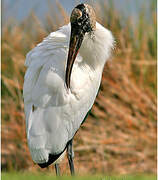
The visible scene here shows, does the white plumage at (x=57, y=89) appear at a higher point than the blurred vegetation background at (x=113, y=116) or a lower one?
higher

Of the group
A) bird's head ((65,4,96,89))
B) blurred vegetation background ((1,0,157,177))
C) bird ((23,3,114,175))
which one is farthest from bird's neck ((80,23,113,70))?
blurred vegetation background ((1,0,157,177))

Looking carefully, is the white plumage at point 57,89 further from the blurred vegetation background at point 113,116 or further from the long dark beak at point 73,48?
the blurred vegetation background at point 113,116

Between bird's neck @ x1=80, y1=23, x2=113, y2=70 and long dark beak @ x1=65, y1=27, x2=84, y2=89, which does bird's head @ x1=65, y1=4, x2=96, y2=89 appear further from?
bird's neck @ x1=80, y1=23, x2=113, y2=70

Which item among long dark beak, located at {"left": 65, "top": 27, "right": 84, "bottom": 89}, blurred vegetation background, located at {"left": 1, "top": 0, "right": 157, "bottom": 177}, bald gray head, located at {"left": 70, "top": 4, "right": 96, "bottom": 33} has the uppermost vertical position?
bald gray head, located at {"left": 70, "top": 4, "right": 96, "bottom": 33}

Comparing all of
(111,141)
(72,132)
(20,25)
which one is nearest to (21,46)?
(20,25)

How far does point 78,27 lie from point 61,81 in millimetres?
426

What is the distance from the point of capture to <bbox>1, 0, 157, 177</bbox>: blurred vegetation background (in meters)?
7.10

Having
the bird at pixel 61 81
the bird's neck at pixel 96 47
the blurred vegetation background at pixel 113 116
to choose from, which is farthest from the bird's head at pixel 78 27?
the blurred vegetation background at pixel 113 116

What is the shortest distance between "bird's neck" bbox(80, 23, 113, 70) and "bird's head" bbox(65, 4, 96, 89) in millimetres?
109

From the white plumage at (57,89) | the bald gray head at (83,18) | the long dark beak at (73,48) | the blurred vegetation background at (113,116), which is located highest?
the bald gray head at (83,18)

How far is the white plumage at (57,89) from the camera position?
3.73 meters

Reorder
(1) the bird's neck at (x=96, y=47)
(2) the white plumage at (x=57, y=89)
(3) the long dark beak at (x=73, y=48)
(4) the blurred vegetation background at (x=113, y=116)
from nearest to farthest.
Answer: (3) the long dark beak at (x=73, y=48) → (2) the white plumage at (x=57, y=89) → (1) the bird's neck at (x=96, y=47) → (4) the blurred vegetation background at (x=113, y=116)

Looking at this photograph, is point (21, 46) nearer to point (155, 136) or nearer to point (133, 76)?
point (133, 76)

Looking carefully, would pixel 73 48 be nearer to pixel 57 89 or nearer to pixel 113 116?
pixel 57 89
